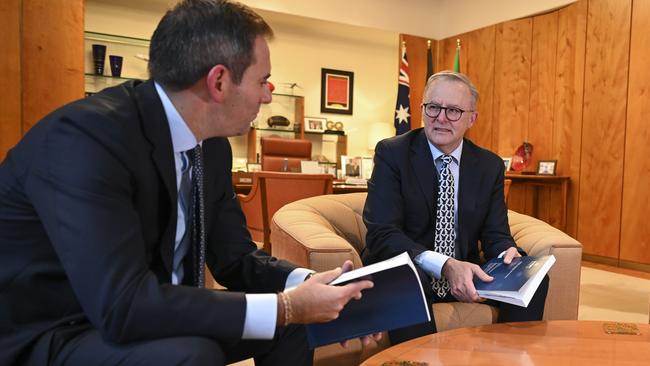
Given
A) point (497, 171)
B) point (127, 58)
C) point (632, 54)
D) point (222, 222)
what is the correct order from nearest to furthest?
point (222, 222) → point (497, 171) → point (632, 54) → point (127, 58)

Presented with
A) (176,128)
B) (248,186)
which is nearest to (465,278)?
(176,128)

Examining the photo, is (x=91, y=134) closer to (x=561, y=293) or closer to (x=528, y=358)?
(x=528, y=358)

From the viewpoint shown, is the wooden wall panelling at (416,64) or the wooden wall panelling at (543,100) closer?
the wooden wall panelling at (543,100)

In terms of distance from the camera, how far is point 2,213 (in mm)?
1001

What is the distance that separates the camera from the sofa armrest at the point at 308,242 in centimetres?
183

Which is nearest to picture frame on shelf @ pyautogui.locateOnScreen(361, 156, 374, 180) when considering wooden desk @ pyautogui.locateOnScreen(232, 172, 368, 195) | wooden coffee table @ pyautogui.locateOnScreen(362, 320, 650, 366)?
wooden desk @ pyautogui.locateOnScreen(232, 172, 368, 195)

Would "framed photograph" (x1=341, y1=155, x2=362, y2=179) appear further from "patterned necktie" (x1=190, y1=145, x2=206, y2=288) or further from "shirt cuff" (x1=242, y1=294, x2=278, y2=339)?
"shirt cuff" (x1=242, y1=294, x2=278, y2=339)

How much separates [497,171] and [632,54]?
12.3ft

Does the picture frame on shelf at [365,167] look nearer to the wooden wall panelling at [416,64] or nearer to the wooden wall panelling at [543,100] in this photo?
the wooden wall panelling at [543,100]

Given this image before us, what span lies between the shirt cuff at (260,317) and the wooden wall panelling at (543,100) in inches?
212

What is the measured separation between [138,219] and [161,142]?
18cm

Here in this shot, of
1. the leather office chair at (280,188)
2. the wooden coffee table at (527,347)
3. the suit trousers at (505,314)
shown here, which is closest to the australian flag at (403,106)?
the leather office chair at (280,188)

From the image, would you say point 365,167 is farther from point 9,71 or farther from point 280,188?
point 9,71

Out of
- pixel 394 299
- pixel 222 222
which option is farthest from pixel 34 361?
pixel 394 299
